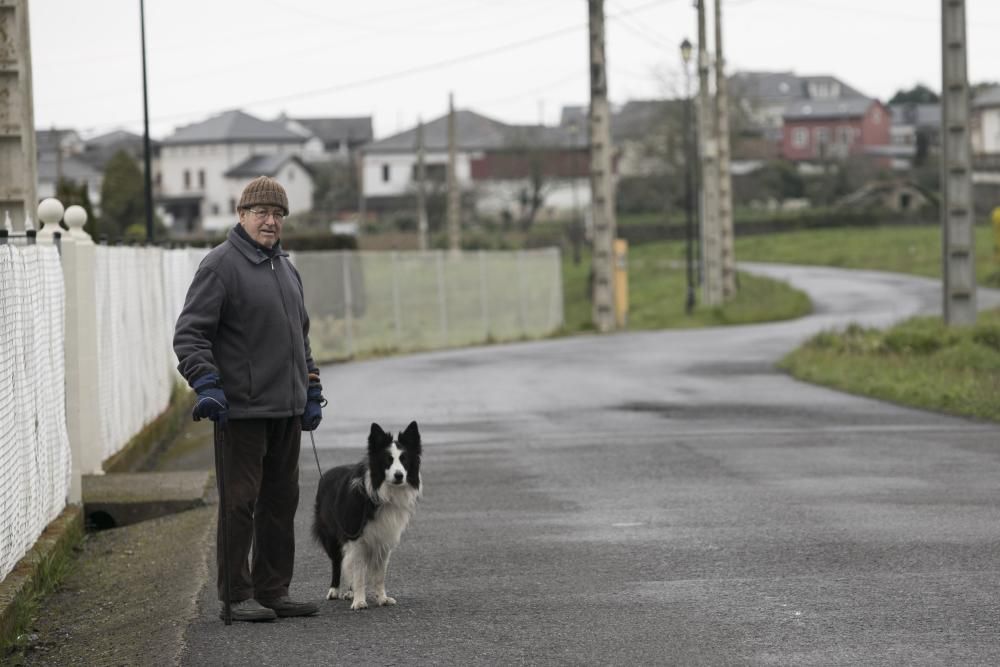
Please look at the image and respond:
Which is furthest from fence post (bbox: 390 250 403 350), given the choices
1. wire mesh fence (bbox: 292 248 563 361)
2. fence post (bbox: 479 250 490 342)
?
fence post (bbox: 479 250 490 342)

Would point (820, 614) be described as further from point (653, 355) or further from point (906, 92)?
point (906, 92)

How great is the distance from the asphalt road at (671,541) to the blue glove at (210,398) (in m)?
1.02

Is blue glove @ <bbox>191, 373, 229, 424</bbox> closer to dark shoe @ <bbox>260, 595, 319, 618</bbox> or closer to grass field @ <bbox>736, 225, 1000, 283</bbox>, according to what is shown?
dark shoe @ <bbox>260, 595, 319, 618</bbox>

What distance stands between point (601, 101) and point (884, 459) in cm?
2794

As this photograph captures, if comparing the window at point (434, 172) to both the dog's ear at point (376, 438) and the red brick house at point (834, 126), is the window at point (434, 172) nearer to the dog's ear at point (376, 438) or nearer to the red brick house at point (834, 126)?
the red brick house at point (834, 126)

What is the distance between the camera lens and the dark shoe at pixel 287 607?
7836mm

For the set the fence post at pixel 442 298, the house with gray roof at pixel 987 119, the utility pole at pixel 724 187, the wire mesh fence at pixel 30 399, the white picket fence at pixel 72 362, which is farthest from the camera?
the house with gray roof at pixel 987 119

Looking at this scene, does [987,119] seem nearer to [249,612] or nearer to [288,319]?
[288,319]

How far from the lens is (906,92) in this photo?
585 ft

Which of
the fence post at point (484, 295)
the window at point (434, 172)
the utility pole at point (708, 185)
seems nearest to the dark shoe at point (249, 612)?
the fence post at point (484, 295)

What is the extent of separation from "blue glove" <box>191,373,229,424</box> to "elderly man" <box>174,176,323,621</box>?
0.10m

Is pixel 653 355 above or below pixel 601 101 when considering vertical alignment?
below

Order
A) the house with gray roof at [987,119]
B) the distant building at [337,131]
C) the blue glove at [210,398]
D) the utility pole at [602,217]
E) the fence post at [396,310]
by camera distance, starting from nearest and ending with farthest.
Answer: the blue glove at [210,398], the fence post at [396,310], the utility pole at [602,217], the house with gray roof at [987,119], the distant building at [337,131]

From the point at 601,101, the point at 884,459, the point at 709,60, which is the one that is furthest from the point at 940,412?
the point at 709,60
